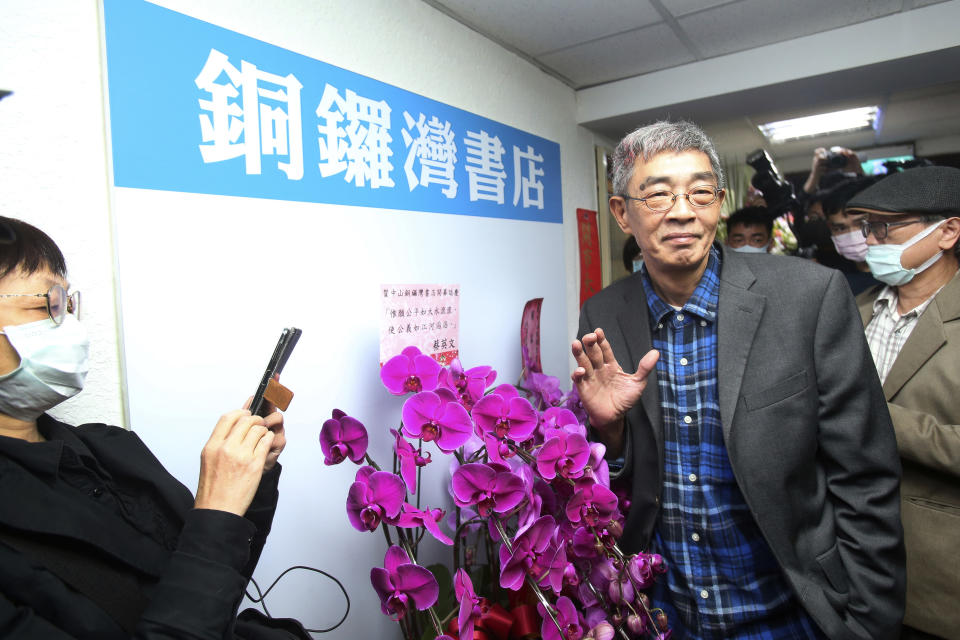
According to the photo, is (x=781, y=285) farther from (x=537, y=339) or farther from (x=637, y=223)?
(x=537, y=339)

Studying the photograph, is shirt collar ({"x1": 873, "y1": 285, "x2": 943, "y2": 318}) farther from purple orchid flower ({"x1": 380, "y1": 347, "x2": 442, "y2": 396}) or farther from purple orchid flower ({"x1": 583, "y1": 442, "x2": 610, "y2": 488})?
purple orchid flower ({"x1": 380, "y1": 347, "x2": 442, "y2": 396})

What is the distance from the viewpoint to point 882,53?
2.20m

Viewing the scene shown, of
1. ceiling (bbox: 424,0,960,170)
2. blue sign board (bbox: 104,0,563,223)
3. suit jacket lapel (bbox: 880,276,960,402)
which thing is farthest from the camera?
ceiling (bbox: 424,0,960,170)

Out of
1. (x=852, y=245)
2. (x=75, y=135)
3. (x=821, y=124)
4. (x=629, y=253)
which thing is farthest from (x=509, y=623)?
(x=821, y=124)

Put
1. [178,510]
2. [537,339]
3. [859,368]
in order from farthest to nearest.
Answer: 1. [537,339]
2. [859,368]
3. [178,510]

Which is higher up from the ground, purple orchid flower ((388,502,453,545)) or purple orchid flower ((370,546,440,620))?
purple orchid flower ((388,502,453,545))

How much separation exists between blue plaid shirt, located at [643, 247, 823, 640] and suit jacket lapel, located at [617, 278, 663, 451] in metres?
0.04

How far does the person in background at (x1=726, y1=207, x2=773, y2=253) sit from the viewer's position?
2.98m

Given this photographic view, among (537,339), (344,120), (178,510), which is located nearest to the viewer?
(178,510)

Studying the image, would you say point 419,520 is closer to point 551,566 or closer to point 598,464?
point 551,566

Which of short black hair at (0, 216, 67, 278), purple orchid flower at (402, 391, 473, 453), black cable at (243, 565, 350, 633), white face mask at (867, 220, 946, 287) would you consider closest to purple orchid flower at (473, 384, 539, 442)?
purple orchid flower at (402, 391, 473, 453)

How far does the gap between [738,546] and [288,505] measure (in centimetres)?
104

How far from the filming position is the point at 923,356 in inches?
60.6

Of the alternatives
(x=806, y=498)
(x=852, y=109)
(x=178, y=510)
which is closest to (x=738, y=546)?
(x=806, y=498)
